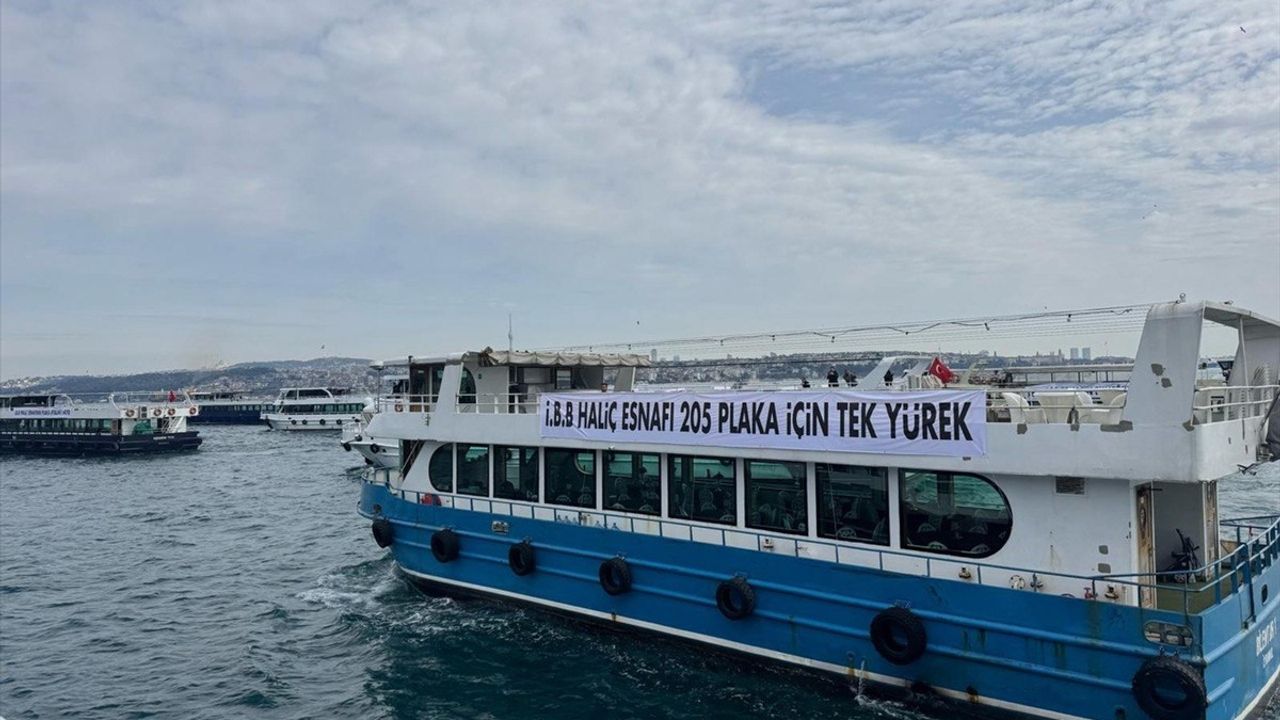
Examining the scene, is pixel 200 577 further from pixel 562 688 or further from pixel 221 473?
pixel 221 473

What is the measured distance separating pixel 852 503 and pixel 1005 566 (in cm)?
215

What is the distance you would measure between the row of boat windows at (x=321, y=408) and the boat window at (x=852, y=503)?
75.3 metres

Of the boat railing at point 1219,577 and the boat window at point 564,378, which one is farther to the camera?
the boat window at point 564,378

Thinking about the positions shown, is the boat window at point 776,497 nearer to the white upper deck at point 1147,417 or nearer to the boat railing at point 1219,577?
the white upper deck at point 1147,417

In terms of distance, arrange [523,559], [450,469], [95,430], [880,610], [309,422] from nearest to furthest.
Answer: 1. [880,610]
2. [523,559]
3. [450,469]
4. [95,430]
5. [309,422]

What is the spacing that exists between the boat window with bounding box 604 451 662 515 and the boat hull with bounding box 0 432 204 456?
53353 mm

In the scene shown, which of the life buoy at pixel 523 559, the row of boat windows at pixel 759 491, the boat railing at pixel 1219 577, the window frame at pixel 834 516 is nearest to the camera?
the boat railing at pixel 1219 577

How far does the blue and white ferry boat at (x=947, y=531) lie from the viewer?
9.39m

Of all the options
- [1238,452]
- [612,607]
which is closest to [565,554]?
[612,607]

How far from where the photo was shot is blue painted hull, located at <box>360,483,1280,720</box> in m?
9.39

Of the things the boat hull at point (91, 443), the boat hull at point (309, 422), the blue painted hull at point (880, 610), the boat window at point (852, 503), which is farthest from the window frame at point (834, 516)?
the boat hull at point (309, 422)

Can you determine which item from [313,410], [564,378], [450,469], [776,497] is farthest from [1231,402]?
[313,410]

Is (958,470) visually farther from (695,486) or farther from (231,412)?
(231,412)

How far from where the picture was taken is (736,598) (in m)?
12.4
